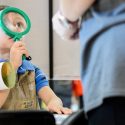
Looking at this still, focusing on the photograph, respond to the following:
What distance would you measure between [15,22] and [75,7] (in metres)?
0.61

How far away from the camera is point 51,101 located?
1.21 m

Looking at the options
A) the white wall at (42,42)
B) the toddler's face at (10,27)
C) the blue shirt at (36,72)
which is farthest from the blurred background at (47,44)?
the toddler's face at (10,27)

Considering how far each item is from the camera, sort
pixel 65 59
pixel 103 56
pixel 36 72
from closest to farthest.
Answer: pixel 103 56, pixel 36 72, pixel 65 59

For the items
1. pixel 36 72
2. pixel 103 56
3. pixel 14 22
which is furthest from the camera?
pixel 36 72

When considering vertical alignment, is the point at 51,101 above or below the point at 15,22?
below

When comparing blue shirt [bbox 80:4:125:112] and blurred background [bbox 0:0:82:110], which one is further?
blurred background [bbox 0:0:82:110]

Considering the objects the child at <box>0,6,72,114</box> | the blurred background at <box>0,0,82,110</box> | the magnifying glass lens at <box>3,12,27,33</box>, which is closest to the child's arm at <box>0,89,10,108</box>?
the child at <box>0,6,72,114</box>

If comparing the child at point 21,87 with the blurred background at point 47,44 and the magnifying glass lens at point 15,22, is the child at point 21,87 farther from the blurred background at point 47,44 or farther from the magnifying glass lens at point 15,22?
the blurred background at point 47,44

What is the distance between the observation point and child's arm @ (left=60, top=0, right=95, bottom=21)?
0.53 metres

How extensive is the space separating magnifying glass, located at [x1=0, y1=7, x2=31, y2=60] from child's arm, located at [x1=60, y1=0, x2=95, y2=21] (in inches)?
22.5

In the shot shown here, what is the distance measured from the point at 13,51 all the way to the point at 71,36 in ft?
1.98

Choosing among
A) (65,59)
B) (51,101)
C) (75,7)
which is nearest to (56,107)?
(51,101)

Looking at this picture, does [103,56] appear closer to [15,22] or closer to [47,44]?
[15,22]

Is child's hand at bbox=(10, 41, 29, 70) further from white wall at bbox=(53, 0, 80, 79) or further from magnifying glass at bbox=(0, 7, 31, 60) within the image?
white wall at bbox=(53, 0, 80, 79)
